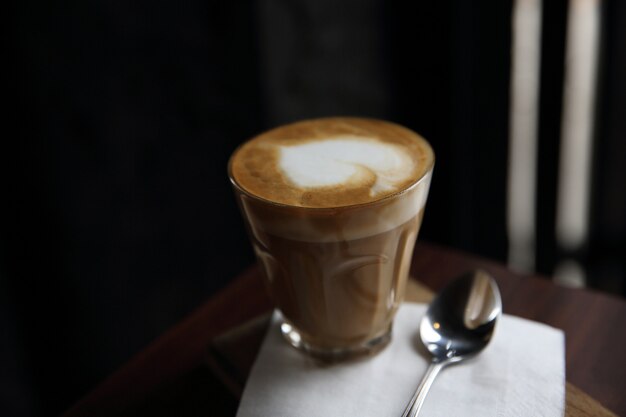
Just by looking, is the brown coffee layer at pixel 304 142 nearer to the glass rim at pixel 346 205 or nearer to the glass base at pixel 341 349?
the glass rim at pixel 346 205

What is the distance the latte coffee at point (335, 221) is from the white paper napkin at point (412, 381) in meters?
0.02

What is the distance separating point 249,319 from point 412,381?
0.21m

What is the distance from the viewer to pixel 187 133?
98 cm

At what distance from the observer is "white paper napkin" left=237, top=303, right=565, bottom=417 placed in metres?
0.47

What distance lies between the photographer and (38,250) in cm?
86

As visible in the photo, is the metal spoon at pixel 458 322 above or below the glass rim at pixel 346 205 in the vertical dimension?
below

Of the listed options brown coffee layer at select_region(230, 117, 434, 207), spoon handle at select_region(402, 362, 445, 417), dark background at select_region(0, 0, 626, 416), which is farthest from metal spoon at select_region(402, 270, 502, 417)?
dark background at select_region(0, 0, 626, 416)

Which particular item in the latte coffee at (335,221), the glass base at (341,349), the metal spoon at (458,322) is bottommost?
the glass base at (341,349)

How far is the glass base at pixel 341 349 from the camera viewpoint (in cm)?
54

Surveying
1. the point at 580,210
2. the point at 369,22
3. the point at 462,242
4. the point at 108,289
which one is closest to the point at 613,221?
the point at 580,210

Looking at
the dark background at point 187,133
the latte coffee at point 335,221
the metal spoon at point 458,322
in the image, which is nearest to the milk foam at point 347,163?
the latte coffee at point 335,221

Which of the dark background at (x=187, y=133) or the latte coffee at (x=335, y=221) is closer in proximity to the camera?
the latte coffee at (x=335, y=221)

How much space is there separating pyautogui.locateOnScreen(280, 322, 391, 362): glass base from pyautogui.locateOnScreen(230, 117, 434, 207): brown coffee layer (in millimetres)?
143

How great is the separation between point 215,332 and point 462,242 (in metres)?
0.75
